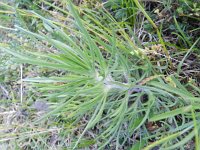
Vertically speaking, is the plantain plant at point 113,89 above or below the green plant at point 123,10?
below

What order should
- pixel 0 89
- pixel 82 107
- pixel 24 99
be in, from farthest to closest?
pixel 0 89 < pixel 24 99 < pixel 82 107

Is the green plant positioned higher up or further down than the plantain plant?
higher up

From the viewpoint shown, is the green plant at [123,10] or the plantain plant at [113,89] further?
the green plant at [123,10]

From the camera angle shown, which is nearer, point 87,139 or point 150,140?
point 150,140

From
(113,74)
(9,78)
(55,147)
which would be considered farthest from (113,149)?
(9,78)

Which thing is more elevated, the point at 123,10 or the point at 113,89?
the point at 123,10

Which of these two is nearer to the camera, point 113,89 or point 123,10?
point 113,89

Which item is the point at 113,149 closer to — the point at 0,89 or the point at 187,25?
the point at 187,25

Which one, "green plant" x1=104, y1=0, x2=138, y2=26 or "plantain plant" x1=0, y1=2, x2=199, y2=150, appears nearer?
"plantain plant" x1=0, y1=2, x2=199, y2=150
